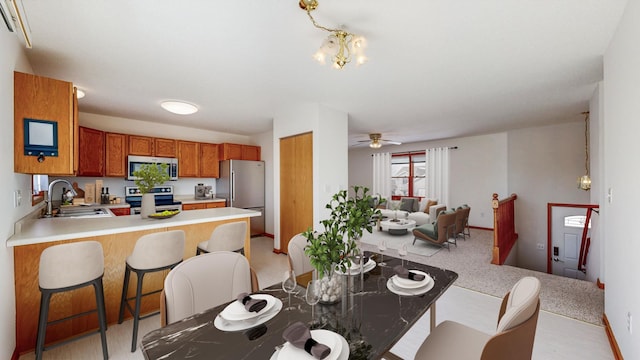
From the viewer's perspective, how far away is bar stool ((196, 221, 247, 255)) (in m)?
2.38

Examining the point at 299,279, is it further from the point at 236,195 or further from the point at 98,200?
the point at 98,200

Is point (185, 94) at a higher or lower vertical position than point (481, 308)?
higher

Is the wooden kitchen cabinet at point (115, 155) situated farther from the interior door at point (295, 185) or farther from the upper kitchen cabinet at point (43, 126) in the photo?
the interior door at point (295, 185)

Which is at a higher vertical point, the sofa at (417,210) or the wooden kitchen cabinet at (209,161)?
the wooden kitchen cabinet at (209,161)

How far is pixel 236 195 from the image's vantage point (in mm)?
5246

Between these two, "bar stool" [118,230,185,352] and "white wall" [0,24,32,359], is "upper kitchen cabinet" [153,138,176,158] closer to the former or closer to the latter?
"white wall" [0,24,32,359]

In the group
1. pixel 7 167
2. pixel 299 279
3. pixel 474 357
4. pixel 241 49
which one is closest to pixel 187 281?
pixel 299 279

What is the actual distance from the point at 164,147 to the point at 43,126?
2.98 metres

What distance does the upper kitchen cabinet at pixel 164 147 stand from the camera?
15.8 feet

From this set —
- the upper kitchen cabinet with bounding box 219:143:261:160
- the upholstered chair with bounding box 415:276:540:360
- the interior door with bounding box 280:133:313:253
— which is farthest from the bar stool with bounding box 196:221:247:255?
the upper kitchen cabinet with bounding box 219:143:261:160

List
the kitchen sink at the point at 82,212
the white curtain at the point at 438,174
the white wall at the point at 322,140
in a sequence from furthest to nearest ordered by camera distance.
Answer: the white curtain at the point at 438,174 → the white wall at the point at 322,140 → the kitchen sink at the point at 82,212

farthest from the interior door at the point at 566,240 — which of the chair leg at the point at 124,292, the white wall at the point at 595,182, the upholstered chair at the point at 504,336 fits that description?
the chair leg at the point at 124,292

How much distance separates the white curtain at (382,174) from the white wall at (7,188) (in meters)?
7.54

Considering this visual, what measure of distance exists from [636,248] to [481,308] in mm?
1392
